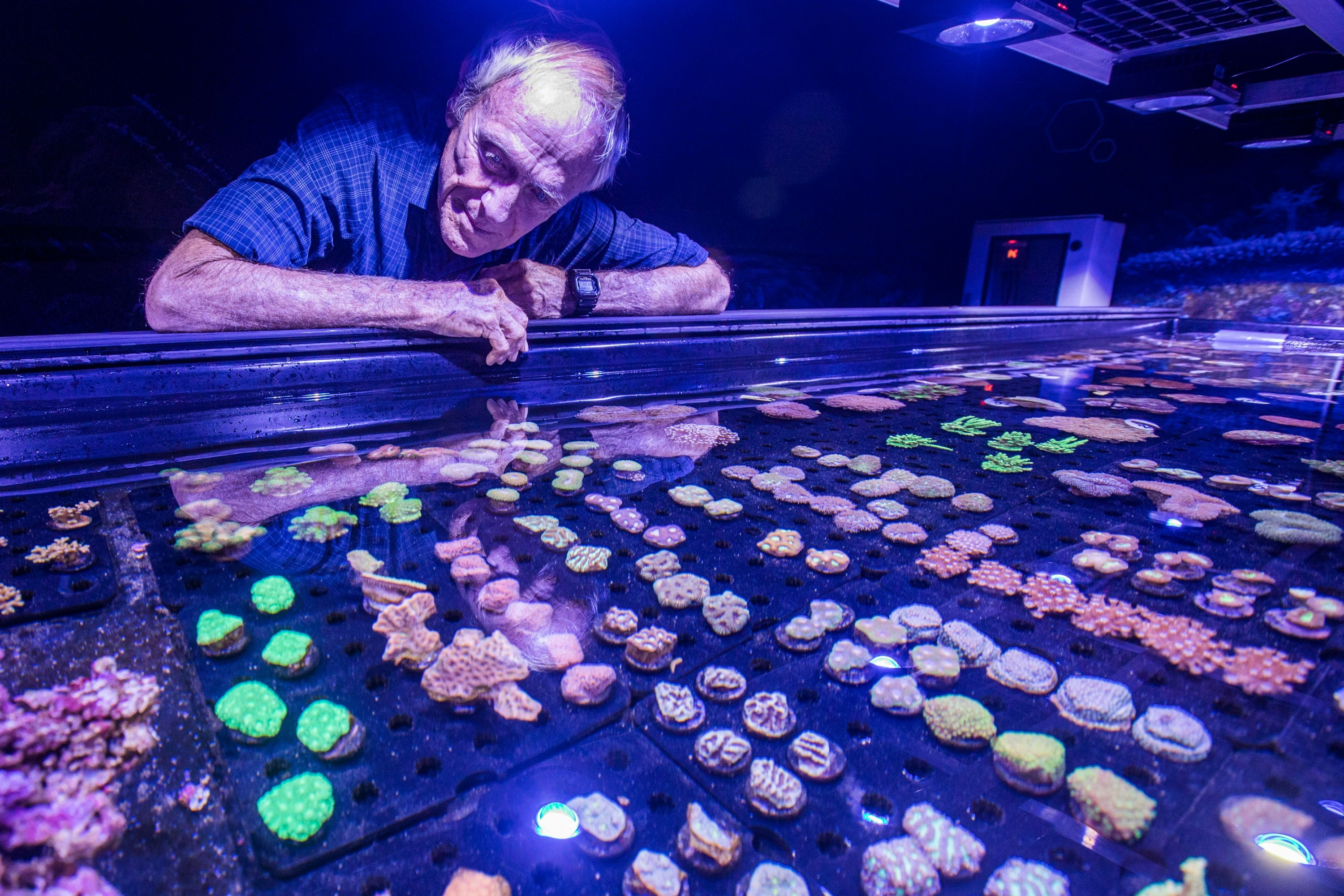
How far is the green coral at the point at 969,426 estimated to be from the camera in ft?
4.66

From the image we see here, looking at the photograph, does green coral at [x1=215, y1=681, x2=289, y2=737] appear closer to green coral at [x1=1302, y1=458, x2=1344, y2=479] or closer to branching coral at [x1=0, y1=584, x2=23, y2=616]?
branching coral at [x1=0, y1=584, x2=23, y2=616]

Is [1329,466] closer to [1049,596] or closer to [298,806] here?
[1049,596]

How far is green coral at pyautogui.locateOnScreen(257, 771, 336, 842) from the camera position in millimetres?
421

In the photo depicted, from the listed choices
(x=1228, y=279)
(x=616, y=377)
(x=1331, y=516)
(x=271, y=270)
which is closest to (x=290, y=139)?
(x=271, y=270)

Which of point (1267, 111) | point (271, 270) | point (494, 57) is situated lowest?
point (271, 270)

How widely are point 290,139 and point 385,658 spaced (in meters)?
2.00

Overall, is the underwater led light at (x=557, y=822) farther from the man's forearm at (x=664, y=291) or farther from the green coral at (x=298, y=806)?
the man's forearm at (x=664, y=291)

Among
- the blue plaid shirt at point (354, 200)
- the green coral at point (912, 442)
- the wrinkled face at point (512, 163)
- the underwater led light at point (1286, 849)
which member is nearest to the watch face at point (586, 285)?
the wrinkled face at point (512, 163)

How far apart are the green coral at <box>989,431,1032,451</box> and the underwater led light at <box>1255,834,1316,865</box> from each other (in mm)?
918

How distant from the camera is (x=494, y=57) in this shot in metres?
1.96

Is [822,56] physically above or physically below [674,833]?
above

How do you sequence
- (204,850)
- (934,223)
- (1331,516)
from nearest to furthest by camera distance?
(204,850), (1331,516), (934,223)

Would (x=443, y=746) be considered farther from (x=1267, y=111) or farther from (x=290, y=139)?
(x=1267, y=111)

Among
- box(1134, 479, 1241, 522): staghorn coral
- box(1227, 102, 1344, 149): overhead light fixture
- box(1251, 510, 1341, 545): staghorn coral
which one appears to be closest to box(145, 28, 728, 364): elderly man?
box(1134, 479, 1241, 522): staghorn coral
